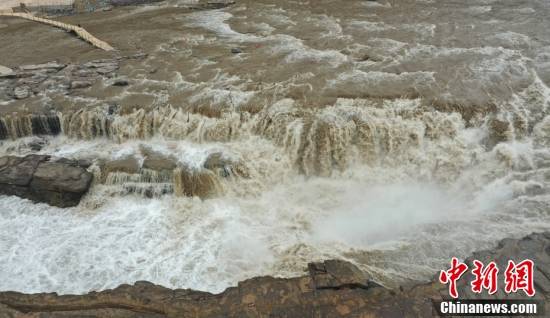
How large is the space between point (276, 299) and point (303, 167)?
4264 mm

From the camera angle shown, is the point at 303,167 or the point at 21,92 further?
the point at 21,92

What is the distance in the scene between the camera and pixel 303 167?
30.3 ft

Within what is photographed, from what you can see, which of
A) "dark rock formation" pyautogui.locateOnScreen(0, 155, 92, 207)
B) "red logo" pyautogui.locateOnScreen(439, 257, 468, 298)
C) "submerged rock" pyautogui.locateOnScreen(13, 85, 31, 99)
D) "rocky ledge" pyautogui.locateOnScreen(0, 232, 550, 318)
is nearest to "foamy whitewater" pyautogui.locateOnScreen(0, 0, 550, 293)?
"dark rock formation" pyautogui.locateOnScreen(0, 155, 92, 207)

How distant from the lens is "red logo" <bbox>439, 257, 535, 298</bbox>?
5.29 metres

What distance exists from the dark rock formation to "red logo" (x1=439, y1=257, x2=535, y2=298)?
7.75 metres

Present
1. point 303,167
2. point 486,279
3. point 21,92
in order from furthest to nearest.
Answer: point 21,92, point 303,167, point 486,279

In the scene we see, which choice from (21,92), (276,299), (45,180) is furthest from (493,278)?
(21,92)

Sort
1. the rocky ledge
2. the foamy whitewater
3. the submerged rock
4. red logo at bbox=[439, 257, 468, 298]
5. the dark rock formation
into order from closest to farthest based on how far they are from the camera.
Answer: the rocky ledge → red logo at bbox=[439, 257, 468, 298] → the foamy whitewater → the dark rock formation → the submerged rock

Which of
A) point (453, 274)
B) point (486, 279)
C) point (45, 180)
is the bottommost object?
point (45, 180)

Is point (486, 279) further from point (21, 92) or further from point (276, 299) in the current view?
point (21, 92)

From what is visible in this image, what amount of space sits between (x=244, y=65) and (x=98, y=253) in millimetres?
7129

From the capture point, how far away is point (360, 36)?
13.6 m

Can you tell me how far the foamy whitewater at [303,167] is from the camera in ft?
24.0

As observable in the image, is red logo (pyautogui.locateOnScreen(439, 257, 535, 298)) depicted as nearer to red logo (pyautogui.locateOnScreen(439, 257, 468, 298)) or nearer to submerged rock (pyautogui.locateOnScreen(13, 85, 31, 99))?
red logo (pyautogui.locateOnScreen(439, 257, 468, 298))
